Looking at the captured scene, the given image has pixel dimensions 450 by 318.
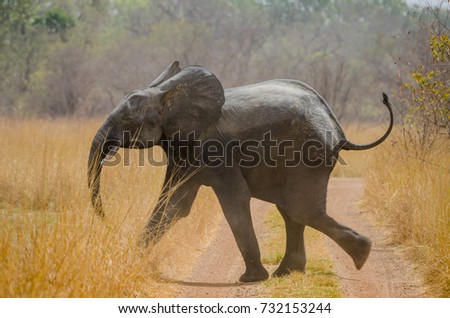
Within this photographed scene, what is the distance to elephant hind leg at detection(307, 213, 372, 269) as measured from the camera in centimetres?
811

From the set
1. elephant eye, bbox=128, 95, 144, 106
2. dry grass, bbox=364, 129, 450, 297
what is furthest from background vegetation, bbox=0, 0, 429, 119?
elephant eye, bbox=128, 95, 144, 106

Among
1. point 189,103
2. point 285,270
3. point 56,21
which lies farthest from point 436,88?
point 56,21

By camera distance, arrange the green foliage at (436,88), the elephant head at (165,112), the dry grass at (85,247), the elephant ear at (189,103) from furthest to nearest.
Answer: the green foliage at (436,88) → the elephant ear at (189,103) → the elephant head at (165,112) → the dry grass at (85,247)

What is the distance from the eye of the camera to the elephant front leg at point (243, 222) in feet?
26.6

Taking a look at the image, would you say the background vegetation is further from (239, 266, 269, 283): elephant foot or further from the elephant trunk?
(239, 266, 269, 283): elephant foot

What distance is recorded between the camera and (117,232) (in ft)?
23.6

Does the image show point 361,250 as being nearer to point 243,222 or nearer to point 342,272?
point 342,272

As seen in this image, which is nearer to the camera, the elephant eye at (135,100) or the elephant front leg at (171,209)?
the elephant eye at (135,100)

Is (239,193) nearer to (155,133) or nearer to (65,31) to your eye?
(155,133)

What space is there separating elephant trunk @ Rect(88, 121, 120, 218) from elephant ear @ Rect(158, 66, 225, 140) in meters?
0.57

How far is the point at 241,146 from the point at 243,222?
662mm

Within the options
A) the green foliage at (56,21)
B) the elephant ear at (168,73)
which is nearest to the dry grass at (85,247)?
the elephant ear at (168,73)

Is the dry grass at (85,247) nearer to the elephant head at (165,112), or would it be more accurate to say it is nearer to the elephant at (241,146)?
the elephant at (241,146)

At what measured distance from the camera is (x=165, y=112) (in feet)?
27.2
